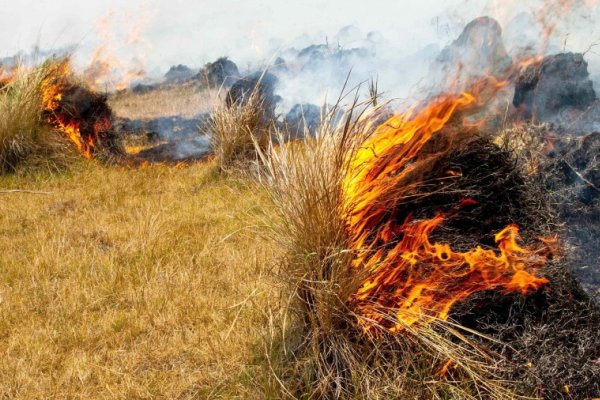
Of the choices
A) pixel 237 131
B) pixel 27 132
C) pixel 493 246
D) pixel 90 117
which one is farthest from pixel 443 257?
pixel 90 117

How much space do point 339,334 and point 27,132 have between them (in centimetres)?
679

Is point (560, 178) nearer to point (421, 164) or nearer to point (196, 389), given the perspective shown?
point (421, 164)

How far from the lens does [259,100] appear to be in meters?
8.04

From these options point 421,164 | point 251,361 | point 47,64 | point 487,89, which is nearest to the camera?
point 421,164

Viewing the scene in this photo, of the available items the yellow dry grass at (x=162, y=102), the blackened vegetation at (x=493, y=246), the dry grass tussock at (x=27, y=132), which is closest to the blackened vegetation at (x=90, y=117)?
the dry grass tussock at (x=27, y=132)

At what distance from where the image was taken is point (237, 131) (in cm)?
754

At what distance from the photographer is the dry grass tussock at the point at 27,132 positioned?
25.4 feet

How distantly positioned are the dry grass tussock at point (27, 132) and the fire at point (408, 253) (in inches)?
247

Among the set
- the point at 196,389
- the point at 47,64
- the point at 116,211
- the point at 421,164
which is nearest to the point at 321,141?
the point at 421,164

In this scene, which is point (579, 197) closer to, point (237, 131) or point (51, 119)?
point (237, 131)

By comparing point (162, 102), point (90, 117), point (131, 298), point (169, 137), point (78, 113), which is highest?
point (78, 113)

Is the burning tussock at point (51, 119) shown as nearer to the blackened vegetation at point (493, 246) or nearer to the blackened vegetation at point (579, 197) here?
the blackened vegetation at point (493, 246)

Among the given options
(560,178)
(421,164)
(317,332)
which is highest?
(421,164)

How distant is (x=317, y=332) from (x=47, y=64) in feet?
24.8
